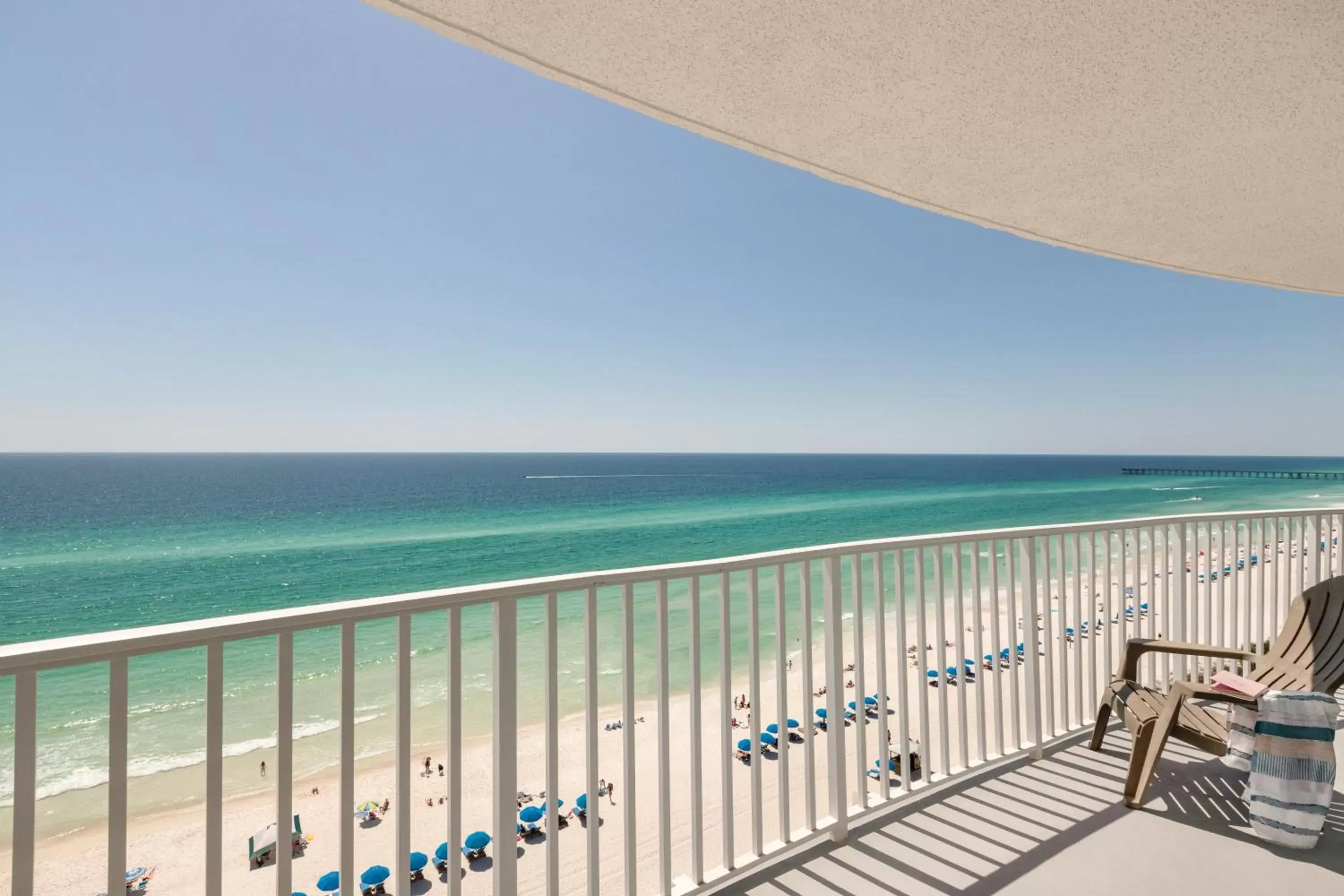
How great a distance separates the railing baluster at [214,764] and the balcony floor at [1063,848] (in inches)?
50.4

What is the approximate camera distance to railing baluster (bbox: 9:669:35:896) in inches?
37.4

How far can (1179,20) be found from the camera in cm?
132

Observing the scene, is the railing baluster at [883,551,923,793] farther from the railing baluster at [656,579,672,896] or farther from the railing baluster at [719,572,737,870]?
the railing baluster at [656,579,672,896]

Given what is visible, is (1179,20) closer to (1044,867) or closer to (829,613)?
(829,613)

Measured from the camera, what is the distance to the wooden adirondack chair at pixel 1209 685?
6.95ft

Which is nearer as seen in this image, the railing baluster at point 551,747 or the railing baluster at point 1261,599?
the railing baluster at point 551,747

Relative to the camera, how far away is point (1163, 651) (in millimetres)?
2514

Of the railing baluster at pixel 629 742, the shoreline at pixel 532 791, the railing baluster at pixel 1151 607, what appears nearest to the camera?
the railing baluster at pixel 629 742

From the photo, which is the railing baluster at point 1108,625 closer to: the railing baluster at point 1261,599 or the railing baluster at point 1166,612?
the railing baluster at point 1166,612

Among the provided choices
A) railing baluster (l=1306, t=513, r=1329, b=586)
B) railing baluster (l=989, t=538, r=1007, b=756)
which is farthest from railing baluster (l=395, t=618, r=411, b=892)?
railing baluster (l=1306, t=513, r=1329, b=586)

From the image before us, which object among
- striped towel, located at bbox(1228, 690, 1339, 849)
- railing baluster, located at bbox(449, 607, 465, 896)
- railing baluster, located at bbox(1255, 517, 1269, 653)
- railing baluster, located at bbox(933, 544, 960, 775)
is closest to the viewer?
railing baluster, located at bbox(449, 607, 465, 896)

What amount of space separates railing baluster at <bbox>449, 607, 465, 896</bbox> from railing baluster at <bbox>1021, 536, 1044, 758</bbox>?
223cm

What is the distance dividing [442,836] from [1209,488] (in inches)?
2070

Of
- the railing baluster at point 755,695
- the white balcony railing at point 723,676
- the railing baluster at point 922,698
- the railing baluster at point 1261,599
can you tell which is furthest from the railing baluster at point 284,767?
the railing baluster at point 1261,599
